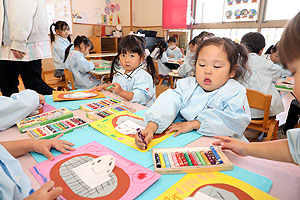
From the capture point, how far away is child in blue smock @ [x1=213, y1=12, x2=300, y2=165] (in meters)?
0.42

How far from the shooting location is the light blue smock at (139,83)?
1.52 meters

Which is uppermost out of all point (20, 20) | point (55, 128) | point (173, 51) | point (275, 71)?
point (20, 20)

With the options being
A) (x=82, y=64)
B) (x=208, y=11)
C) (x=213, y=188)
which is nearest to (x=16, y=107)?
(x=213, y=188)

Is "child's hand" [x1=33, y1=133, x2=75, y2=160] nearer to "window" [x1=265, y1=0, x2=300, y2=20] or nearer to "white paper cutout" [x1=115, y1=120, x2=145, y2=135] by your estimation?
"white paper cutout" [x1=115, y1=120, x2=145, y2=135]

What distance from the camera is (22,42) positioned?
1.72 meters

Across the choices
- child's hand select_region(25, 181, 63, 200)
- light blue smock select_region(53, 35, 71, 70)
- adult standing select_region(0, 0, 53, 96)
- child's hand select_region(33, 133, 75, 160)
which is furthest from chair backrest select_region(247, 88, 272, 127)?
light blue smock select_region(53, 35, 71, 70)

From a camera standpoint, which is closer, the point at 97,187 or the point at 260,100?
the point at 97,187

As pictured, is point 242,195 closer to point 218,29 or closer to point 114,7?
point 218,29

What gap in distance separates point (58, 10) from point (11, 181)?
5895 millimetres

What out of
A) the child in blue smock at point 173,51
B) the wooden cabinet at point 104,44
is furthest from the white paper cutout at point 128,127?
the wooden cabinet at point 104,44

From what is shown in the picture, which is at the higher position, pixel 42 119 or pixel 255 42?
pixel 255 42

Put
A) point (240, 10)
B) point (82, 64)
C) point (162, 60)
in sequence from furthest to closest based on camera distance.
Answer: point (240, 10)
point (162, 60)
point (82, 64)

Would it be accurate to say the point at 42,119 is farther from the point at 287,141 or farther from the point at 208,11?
the point at 208,11

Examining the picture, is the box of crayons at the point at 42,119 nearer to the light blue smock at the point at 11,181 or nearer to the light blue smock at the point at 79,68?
the light blue smock at the point at 11,181
